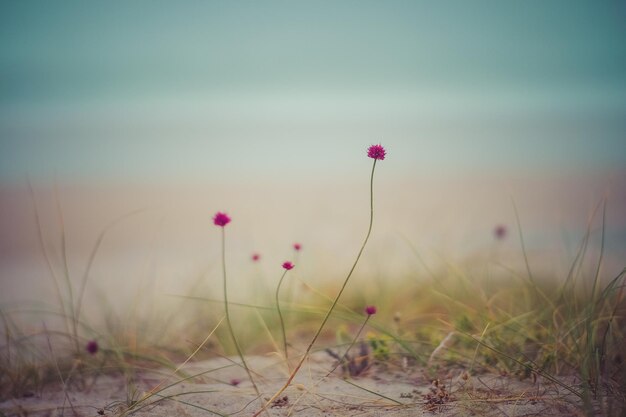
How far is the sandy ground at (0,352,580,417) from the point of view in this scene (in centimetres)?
138

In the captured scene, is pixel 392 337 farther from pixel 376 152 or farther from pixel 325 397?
pixel 376 152

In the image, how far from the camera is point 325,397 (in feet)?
5.08

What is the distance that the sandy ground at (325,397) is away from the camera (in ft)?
4.54

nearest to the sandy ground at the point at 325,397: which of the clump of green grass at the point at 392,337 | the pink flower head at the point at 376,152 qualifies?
the clump of green grass at the point at 392,337

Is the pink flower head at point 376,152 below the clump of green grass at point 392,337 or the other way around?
the other way around

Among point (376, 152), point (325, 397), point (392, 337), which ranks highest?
point (376, 152)

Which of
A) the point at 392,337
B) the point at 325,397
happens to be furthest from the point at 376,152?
the point at 325,397

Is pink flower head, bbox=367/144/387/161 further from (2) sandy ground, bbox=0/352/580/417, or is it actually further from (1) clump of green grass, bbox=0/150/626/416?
(2) sandy ground, bbox=0/352/580/417

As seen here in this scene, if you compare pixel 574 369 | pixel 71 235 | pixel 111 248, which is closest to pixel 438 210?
pixel 574 369

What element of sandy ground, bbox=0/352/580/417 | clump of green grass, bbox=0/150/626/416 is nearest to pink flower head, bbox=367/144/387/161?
clump of green grass, bbox=0/150/626/416

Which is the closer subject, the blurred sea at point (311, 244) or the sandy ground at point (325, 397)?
the sandy ground at point (325, 397)

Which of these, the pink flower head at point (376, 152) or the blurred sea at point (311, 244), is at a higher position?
the pink flower head at point (376, 152)

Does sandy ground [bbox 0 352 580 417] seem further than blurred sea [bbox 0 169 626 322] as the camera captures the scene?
No

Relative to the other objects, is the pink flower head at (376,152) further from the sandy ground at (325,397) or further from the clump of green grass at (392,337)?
the sandy ground at (325,397)
